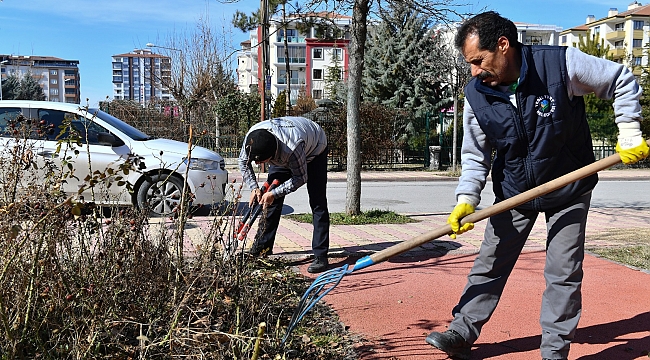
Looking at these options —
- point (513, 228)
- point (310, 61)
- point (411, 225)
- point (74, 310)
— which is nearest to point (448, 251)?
point (411, 225)

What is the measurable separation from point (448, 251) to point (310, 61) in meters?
76.1

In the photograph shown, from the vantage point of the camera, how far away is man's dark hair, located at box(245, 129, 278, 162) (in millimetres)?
5016

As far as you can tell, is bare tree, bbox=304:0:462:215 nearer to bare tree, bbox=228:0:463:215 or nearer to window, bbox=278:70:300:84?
bare tree, bbox=228:0:463:215

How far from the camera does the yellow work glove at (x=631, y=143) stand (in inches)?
130

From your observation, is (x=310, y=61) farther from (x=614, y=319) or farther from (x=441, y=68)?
(x=614, y=319)

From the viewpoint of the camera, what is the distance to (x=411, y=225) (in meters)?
8.70

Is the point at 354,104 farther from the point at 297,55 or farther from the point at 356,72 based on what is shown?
the point at 297,55

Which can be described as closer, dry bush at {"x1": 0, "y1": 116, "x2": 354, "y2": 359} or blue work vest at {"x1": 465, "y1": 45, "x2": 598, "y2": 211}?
dry bush at {"x1": 0, "y1": 116, "x2": 354, "y2": 359}

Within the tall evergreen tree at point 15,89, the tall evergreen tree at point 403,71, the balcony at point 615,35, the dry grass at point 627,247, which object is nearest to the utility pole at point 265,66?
the dry grass at point 627,247

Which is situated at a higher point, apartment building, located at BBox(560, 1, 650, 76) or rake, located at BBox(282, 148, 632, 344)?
apartment building, located at BBox(560, 1, 650, 76)

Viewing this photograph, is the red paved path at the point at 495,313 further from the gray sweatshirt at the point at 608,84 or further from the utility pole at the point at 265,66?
the utility pole at the point at 265,66

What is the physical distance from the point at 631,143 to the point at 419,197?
10399 millimetres

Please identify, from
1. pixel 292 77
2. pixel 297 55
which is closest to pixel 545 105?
pixel 292 77

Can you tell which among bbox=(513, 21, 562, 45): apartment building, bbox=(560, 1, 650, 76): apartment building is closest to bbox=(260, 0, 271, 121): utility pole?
bbox=(513, 21, 562, 45): apartment building
